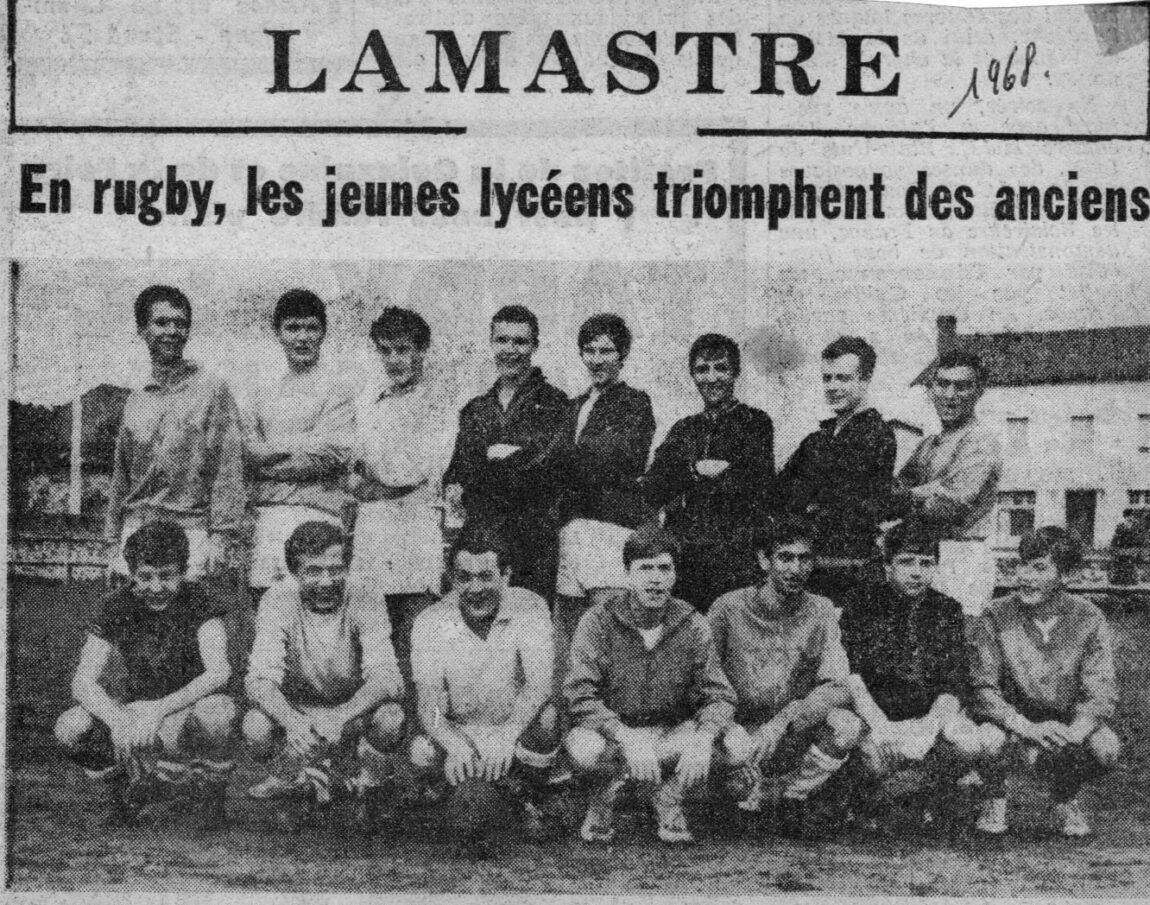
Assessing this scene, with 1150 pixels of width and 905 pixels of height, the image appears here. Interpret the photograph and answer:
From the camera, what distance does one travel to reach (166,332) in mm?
3914

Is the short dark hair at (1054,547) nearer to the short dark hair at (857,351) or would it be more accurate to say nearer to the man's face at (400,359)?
the short dark hair at (857,351)

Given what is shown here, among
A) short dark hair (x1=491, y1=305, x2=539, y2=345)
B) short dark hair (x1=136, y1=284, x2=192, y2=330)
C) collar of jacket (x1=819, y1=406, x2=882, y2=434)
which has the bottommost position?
collar of jacket (x1=819, y1=406, x2=882, y2=434)

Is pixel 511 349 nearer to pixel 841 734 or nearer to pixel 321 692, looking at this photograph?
pixel 321 692

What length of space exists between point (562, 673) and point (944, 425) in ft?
4.43

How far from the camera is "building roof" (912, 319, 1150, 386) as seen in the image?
389cm

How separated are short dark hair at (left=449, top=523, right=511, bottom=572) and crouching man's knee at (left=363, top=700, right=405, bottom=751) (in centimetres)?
46

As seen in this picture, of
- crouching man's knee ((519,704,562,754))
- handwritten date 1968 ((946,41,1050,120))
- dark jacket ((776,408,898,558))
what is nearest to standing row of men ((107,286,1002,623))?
dark jacket ((776,408,898,558))

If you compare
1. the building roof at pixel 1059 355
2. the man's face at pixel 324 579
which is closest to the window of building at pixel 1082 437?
the building roof at pixel 1059 355

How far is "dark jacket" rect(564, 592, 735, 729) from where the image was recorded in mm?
3844

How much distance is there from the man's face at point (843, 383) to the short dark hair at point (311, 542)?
150cm

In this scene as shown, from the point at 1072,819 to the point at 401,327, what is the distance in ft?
8.08

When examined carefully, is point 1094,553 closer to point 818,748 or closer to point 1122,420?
point 1122,420

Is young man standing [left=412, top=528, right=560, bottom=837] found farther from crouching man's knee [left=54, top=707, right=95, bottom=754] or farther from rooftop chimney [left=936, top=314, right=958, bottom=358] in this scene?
rooftop chimney [left=936, top=314, right=958, bottom=358]

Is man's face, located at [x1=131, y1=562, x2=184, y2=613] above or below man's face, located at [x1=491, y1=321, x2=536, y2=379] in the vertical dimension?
below
